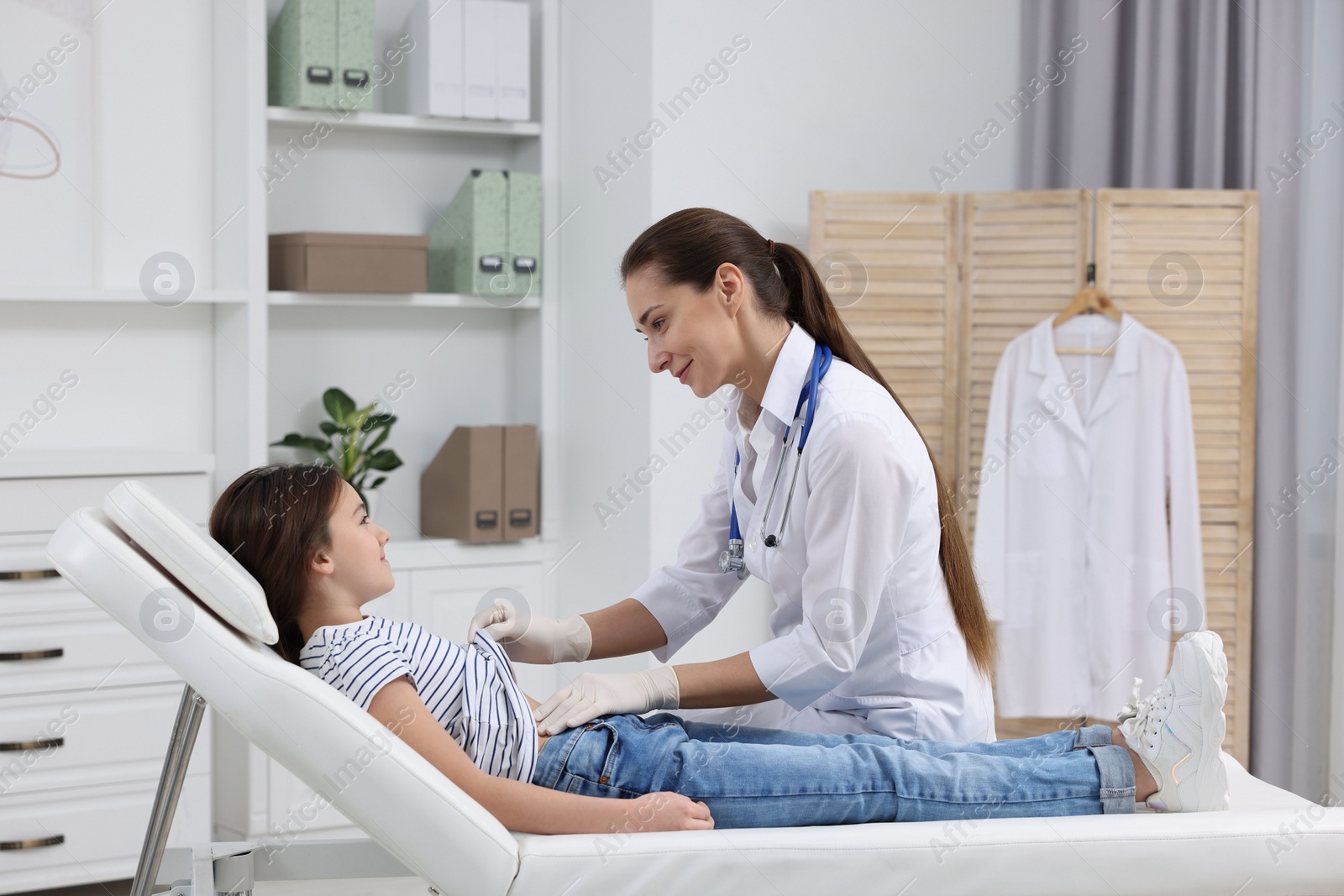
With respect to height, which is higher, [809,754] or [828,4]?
[828,4]

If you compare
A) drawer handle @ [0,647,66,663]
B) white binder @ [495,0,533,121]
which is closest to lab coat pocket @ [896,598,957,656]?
drawer handle @ [0,647,66,663]

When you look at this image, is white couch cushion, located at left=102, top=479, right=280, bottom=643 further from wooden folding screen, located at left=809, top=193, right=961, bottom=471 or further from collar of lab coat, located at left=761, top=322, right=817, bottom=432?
wooden folding screen, located at left=809, top=193, right=961, bottom=471

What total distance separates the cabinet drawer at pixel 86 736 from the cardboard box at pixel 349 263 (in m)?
1.02

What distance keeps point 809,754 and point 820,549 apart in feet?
0.88

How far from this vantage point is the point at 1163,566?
2.79 meters

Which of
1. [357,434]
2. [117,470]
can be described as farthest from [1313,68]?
[117,470]

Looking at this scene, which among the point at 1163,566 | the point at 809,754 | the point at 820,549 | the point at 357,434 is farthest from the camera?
the point at 357,434

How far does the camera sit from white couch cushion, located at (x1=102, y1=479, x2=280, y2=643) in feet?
4.18

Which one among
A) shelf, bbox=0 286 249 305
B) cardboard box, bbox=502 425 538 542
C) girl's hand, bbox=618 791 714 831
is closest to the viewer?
girl's hand, bbox=618 791 714 831

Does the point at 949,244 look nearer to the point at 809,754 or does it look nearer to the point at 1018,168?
the point at 1018,168

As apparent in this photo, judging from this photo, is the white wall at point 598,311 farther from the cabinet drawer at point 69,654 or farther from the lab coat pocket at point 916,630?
the lab coat pocket at point 916,630

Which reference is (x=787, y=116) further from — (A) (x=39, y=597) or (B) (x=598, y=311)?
(A) (x=39, y=597)

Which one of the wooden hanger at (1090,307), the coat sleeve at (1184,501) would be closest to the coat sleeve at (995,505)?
the wooden hanger at (1090,307)

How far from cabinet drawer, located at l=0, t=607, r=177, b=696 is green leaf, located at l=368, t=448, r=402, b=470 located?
0.68 metres
